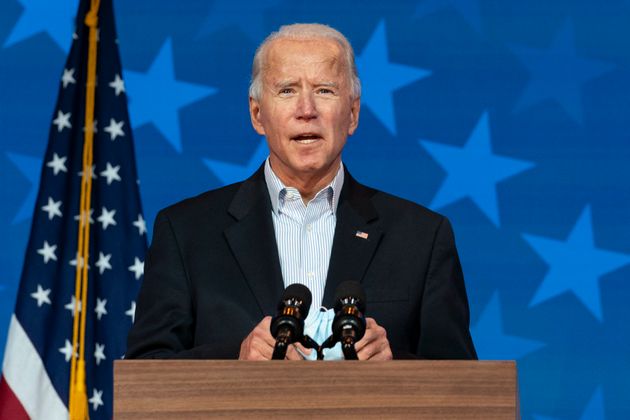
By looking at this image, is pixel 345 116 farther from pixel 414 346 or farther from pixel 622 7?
pixel 622 7

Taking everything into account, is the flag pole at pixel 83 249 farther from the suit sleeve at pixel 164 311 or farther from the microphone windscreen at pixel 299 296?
the microphone windscreen at pixel 299 296

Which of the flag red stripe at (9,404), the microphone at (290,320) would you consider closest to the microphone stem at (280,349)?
the microphone at (290,320)

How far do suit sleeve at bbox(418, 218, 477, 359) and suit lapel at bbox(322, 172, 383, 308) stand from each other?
0.52 feet

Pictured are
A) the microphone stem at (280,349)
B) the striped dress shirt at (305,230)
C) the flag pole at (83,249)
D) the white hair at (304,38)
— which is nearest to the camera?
the microphone stem at (280,349)

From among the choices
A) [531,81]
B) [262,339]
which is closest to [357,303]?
[262,339]

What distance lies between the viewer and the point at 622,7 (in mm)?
4566

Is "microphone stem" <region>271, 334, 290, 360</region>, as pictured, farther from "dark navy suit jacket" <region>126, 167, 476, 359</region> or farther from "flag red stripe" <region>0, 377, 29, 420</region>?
"flag red stripe" <region>0, 377, 29, 420</region>

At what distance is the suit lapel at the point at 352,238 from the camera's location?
2.75 metres

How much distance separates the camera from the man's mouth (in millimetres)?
2830

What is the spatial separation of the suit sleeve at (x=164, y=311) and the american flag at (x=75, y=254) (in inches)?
57.3

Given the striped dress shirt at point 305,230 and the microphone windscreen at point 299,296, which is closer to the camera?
the microphone windscreen at point 299,296

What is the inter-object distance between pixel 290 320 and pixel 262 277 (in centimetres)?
63

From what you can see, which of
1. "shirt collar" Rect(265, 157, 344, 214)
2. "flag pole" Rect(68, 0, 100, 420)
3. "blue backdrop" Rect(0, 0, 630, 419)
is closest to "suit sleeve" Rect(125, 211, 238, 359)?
"shirt collar" Rect(265, 157, 344, 214)

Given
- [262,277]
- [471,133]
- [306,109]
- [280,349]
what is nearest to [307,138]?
[306,109]
